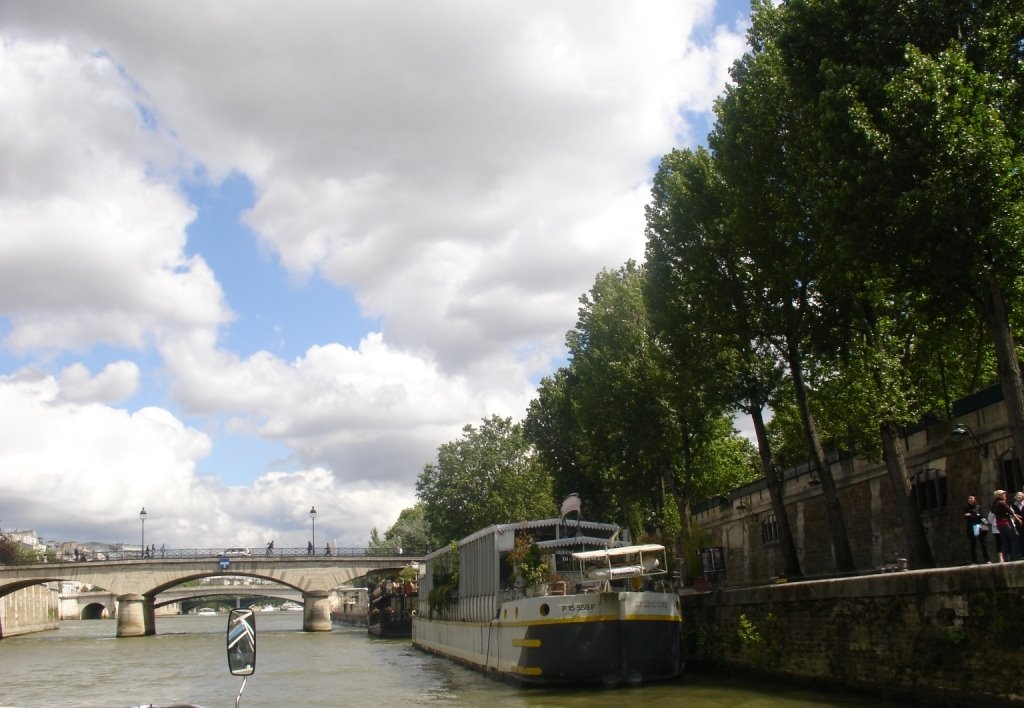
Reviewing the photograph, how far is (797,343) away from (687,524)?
13.6 meters

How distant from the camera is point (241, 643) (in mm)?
7965

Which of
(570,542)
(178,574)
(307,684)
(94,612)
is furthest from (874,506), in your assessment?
(94,612)

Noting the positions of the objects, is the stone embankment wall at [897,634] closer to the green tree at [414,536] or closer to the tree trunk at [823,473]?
the tree trunk at [823,473]

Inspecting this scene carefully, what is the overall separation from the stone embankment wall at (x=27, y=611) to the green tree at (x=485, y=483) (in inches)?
1374

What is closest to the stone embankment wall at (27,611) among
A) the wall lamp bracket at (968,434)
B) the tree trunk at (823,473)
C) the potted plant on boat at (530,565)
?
the potted plant on boat at (530,565)

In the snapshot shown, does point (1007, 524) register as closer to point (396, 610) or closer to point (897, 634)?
point (897, 634)

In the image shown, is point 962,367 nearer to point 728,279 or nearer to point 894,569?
point 728,279

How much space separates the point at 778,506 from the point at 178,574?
54454 millimetres

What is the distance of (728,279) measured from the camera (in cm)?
2595

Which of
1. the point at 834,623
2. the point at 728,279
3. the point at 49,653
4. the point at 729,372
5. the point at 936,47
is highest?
the point at 936,47

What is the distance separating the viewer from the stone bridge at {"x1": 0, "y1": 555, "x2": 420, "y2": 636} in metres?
65.7

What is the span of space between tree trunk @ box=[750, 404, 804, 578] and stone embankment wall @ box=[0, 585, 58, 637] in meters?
63.6

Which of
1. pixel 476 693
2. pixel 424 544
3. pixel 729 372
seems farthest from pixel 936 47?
pixel 424 544

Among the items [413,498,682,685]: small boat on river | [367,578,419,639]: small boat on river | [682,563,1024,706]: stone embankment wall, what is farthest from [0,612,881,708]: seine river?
[367,578,419,639]: small boat on river
